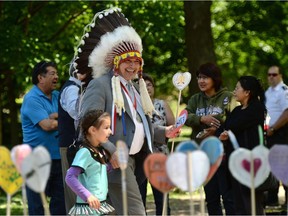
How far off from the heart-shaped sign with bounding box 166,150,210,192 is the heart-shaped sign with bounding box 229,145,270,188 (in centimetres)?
14

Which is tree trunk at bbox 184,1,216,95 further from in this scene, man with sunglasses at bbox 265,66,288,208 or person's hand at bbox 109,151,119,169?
person's hand at bbox 109,151,119,169

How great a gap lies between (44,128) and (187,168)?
4.02 m

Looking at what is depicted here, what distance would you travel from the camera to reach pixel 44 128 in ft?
25.9

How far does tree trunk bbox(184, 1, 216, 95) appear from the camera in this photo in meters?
12.0

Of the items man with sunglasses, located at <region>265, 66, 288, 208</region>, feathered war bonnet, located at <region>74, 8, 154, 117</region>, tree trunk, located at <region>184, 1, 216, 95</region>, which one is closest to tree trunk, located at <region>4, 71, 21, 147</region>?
tree trunk, located at <region>184, 1, 216, 95</region>

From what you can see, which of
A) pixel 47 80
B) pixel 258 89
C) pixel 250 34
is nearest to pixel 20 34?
pixel 47 80

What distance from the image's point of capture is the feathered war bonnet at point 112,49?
20.7 feet

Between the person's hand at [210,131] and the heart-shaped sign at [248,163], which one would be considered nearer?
the heart-shaped sign at [248,163]

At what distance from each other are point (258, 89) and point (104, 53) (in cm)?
154

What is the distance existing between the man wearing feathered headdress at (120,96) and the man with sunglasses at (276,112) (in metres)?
3.42

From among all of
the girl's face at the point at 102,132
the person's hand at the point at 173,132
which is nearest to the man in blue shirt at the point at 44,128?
the person's hand at the point at 173,132

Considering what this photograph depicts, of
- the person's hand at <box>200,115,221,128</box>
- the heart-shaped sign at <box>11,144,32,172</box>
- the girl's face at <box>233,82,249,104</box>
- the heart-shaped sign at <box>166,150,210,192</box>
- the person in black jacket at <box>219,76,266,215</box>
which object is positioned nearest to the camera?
the heart-shaped sign at <box>166,150,210,192</box>

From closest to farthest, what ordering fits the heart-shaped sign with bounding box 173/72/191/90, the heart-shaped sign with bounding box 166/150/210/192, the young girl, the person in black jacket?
the heart-shaped sign with bounding box 166/150/210/192 → the young girl → the person in black jacket → the heart-shaped sign with bounding box 173/72/191/90

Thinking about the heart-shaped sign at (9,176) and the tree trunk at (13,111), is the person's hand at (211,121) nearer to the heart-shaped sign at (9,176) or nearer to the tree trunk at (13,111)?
the heart-shaped sign at (9,176)
